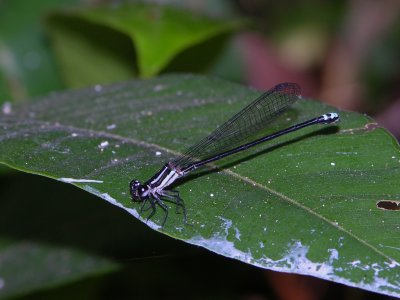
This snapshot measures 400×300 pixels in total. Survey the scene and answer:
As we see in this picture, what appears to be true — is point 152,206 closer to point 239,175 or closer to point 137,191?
point 137,191

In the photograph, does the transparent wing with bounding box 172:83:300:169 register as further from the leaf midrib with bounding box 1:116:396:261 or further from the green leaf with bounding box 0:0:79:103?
the green leaf with bounding box 0:0:79:103

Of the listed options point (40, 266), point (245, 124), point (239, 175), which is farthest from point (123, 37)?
point (239, 175)

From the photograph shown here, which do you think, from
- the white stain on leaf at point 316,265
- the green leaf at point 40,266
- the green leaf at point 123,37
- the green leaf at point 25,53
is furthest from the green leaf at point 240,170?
the green leaf at point 25,53

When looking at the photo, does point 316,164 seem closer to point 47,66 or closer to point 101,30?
point 101,30

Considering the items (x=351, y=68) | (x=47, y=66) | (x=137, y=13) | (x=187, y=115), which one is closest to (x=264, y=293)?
(x=187, y=115)

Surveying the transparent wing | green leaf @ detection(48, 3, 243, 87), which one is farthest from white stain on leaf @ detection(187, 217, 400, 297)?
green leaf @ detection(48, 3, 243, 87)

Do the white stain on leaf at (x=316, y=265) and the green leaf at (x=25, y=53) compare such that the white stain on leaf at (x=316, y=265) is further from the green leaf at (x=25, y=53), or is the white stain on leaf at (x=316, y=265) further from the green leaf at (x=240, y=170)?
the green leaf at (x=25, y=53)

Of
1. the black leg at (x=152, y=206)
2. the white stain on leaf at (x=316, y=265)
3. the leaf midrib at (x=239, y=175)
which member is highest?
the leaf midrib at (x=239, y=175)
